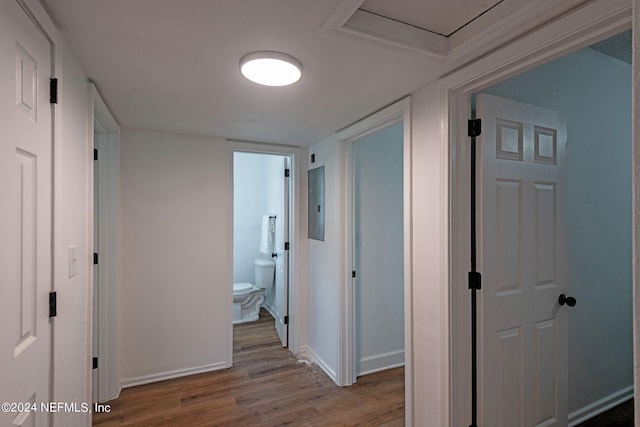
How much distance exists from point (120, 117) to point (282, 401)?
2437 mm

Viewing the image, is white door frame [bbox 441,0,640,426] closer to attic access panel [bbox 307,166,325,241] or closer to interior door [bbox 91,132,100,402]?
attic access panel [bbox 307,166,325,241]

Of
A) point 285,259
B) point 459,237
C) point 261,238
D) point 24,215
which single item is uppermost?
point 24,215

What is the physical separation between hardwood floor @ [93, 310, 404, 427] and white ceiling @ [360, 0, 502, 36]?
238 centimetres

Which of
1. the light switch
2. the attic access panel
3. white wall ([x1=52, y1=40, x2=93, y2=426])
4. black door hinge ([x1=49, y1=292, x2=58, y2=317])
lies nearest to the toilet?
the attic access panel

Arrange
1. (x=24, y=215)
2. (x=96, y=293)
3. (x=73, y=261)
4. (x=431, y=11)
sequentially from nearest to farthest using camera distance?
(x=24, y=215) → (x=431, y=11) → (x=73, y=261) → (x=96, y=293)

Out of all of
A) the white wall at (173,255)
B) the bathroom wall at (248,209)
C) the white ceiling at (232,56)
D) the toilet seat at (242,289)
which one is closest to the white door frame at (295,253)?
the white wall at (173,255)

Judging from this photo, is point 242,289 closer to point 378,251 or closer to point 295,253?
point 295,253

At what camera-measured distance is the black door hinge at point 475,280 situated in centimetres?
161

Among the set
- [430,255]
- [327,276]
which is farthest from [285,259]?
[430,255]

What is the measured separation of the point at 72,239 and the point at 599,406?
3370 millimetres

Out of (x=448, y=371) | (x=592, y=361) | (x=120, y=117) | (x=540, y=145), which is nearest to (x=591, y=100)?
(x=540, y=145)

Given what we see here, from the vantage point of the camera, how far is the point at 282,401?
237 centimetres

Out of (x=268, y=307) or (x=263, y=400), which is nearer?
(x=263, y=400)

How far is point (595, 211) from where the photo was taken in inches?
84.5
